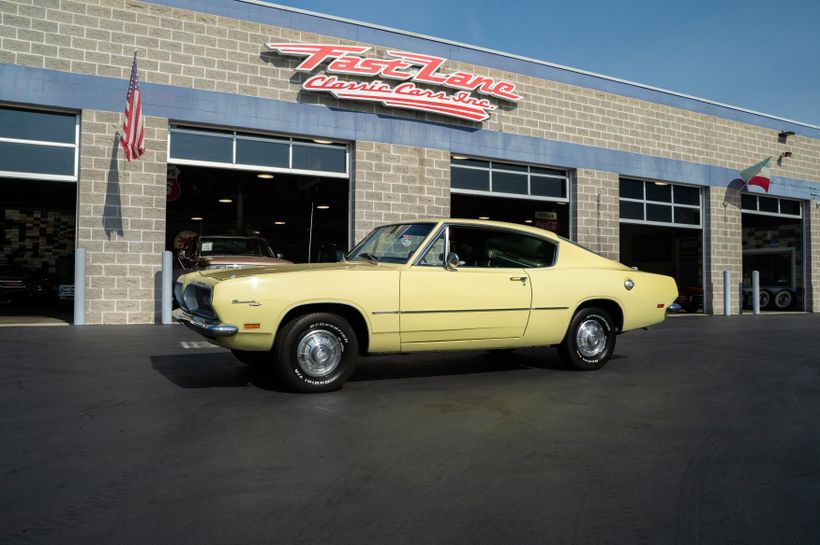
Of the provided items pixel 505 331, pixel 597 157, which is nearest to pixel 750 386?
pixel 505 331

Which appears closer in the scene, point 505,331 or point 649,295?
point 505,331

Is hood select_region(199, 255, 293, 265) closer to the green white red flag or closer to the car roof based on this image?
the car roof

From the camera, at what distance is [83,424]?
4.06 meters

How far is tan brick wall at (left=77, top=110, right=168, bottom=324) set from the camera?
11.3 m

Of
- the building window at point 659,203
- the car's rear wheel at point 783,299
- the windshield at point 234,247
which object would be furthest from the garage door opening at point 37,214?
the car's rear wheel at point 783,299

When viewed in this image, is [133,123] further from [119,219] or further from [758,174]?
[758,174]

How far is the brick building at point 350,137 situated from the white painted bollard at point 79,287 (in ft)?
0.51

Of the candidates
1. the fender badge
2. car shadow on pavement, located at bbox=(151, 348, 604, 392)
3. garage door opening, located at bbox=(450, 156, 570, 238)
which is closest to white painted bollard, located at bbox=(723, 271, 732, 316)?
garage door opening, located at bbox=(450, 156, 570, 238)

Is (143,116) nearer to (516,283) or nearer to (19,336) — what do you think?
A: (19,336)

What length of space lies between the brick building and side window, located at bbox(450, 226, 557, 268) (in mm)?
5509

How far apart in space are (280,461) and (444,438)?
1064 millimetres

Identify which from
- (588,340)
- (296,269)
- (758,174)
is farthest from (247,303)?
(758,174)

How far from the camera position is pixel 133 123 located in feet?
35.3

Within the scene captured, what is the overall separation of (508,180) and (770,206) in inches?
450
